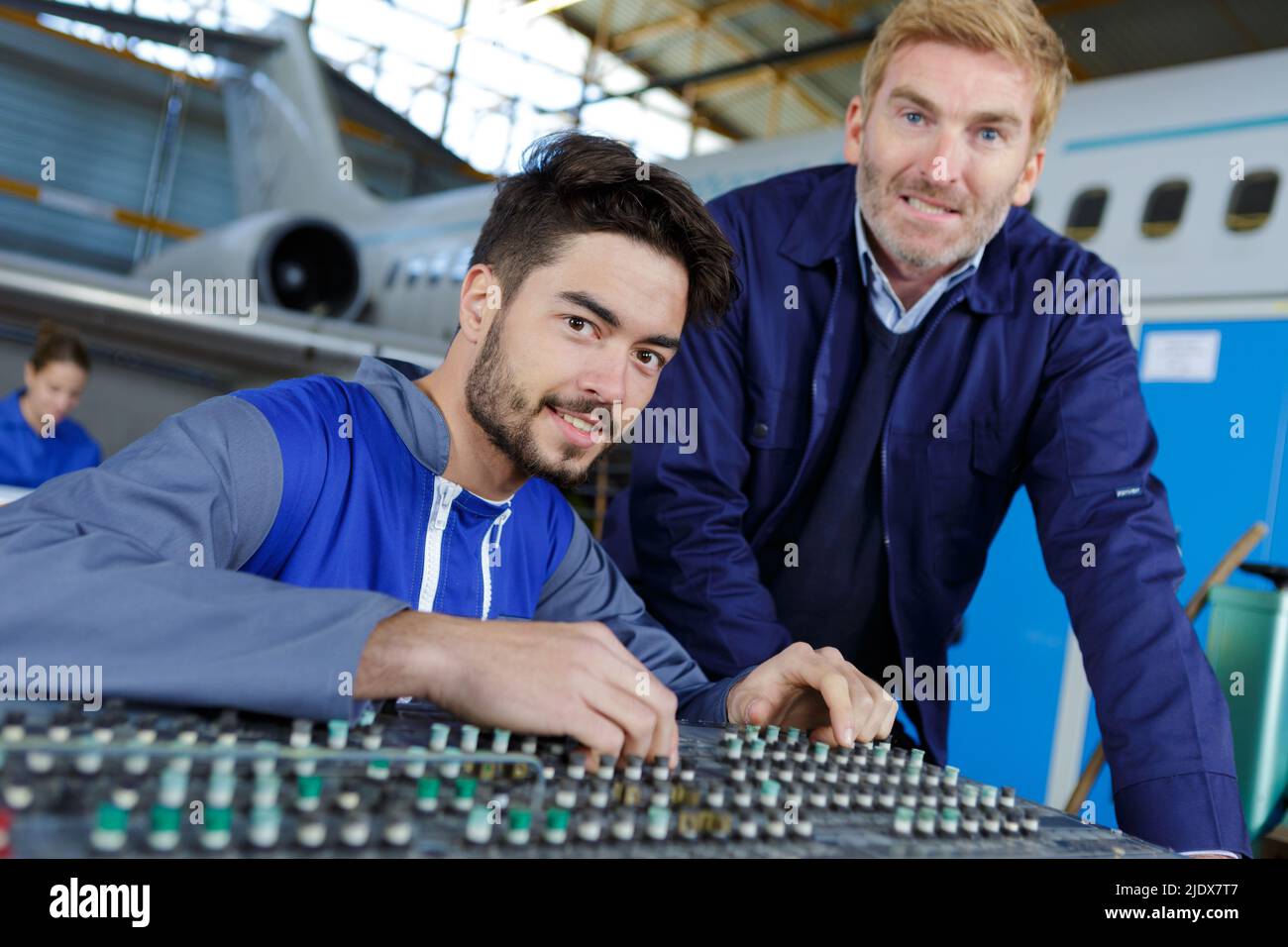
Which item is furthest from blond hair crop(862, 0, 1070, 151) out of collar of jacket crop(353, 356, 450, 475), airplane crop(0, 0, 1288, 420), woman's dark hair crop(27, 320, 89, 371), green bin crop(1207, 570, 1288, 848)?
woman's dark hair crop(27, 320, 89, 371)

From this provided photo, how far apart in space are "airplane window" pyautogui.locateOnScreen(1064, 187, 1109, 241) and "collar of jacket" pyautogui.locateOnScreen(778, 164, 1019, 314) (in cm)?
368

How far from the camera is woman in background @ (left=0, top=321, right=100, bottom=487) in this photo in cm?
591

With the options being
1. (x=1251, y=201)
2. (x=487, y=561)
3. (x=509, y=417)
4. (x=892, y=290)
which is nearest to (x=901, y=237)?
(x=892, y=290)

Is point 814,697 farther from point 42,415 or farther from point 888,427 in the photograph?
point 42,415

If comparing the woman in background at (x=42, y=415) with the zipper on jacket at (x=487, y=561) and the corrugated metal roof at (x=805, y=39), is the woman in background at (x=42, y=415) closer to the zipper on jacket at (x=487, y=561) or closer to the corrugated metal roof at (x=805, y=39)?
the zipper on jacket at (x=487, y=561)

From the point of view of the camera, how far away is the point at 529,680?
103 cm

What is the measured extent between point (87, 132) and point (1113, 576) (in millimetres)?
21331

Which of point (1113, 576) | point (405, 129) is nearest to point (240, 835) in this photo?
point (1113, 576)

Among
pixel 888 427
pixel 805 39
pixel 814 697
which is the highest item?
pixel 805 39

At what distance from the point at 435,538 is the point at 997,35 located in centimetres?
135

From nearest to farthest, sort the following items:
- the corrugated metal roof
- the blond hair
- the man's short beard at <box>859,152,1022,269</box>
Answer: the blond hair < the man's short beard at <box>859,152,1022,269</box> < the corrugated metal roof

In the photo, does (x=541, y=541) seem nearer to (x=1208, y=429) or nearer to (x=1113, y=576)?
(x=1113, y=576)

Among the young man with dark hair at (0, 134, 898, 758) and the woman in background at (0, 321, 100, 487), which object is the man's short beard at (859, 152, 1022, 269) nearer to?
the young man with dark hair at (0, 134, 898, 758)
